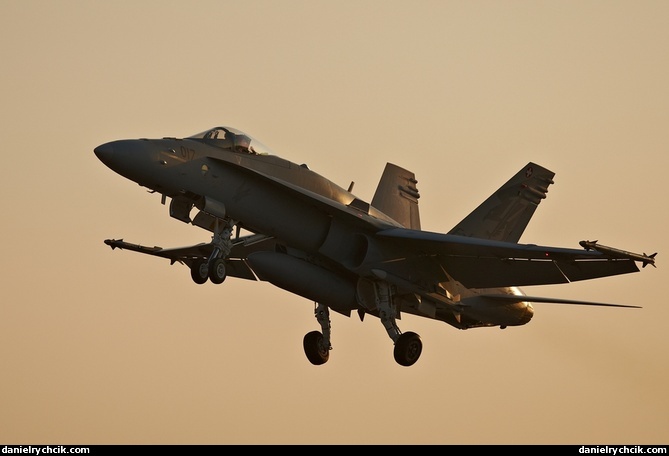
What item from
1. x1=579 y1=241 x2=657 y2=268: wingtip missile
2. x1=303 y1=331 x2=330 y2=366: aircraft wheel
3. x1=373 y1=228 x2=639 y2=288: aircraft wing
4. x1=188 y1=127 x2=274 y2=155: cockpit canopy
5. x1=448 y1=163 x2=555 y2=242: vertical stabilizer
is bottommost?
x1=579 y1=241 x2=657 y2=268: wingtip missile

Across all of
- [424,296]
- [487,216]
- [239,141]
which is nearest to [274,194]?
[239,141]

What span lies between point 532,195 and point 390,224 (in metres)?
5.27

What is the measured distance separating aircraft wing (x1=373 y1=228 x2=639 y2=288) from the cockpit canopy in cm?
335

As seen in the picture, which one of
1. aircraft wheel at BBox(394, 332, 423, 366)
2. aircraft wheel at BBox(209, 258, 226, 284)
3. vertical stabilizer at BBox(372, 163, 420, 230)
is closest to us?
aircraft wheel at BBox(209, 258, 226, 284)

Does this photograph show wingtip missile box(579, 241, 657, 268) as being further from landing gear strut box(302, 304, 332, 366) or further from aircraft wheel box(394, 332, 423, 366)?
landing gear strut box(302, 304, 332, 366)

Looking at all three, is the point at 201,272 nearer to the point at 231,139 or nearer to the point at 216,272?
the point at 216,272

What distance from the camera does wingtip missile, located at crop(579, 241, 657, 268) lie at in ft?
88.2

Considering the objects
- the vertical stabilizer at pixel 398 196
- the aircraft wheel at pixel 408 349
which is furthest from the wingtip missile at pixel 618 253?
the vertical stabilizer at pixel 398 196

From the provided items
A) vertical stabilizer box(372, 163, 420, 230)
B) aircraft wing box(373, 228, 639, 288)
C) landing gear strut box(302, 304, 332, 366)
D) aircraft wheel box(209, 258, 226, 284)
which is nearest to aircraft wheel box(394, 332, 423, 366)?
aircraft wing box(373, 228, 639, 288)

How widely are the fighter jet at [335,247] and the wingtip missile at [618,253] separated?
0.02m

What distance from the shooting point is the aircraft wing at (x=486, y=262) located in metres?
29.7

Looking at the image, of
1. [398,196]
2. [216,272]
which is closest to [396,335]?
[398,196]
